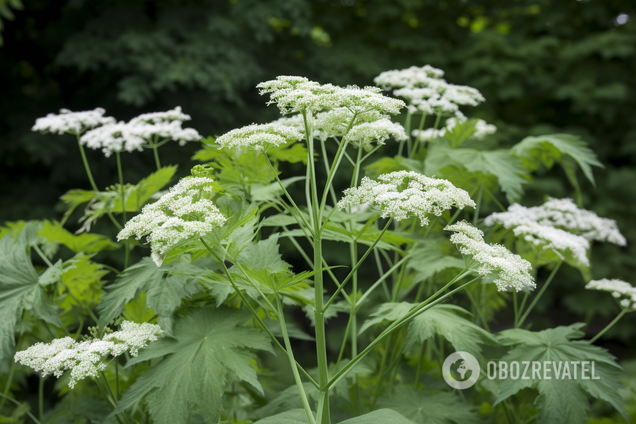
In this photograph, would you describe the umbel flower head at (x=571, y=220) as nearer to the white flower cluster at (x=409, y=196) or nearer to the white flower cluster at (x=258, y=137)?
the white flower cluster at (x=409, y=196)

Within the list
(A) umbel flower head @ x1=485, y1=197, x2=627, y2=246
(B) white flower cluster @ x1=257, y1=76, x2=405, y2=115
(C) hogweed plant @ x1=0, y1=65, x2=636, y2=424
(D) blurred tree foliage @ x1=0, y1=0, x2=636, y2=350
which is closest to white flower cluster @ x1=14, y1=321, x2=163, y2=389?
(C) hogweed plant @ x1=0, y1=65, x2=636, y2=424

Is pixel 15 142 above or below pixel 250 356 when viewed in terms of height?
below

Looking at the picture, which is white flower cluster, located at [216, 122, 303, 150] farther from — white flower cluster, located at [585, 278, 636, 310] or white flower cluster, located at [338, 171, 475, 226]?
white flower cluster, located at [585, 278, 636, 310]

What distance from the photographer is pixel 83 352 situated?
1113 mm

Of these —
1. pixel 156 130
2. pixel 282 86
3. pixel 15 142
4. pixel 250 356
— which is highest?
pixel 282 86

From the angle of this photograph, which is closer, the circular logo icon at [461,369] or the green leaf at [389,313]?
the green leaf at [389,313]

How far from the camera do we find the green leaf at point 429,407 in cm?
142

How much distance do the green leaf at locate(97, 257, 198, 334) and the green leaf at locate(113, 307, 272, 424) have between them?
64mm

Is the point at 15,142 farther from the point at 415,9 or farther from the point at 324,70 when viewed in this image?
the point at 415,9

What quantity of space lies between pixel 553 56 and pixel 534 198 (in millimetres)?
2126

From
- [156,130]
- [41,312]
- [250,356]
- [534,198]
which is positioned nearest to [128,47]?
[156,130]

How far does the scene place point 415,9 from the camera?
704cm

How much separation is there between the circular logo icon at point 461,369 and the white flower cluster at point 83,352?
0.92 metres

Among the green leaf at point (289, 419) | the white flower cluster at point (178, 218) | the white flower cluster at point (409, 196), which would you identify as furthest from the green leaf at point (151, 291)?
the white flower cluster at point (409, 196)
